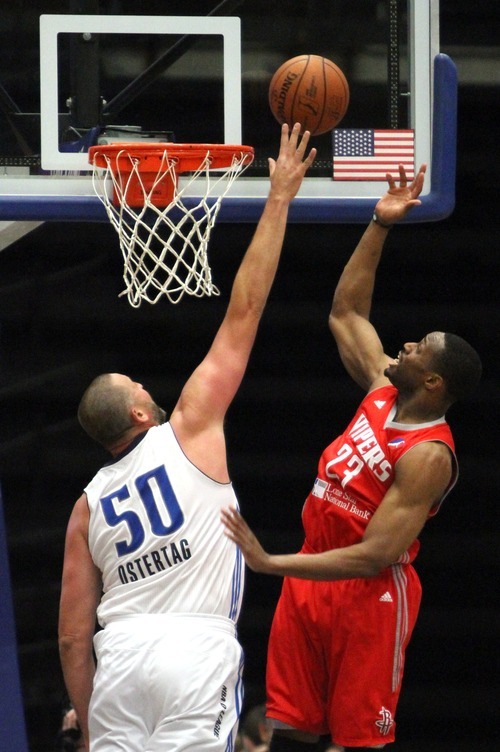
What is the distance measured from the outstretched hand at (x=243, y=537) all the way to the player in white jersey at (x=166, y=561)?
0.21m

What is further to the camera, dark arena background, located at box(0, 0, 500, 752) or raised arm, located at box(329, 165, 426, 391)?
dark arena background, located at box(0, 0, 500, 752)

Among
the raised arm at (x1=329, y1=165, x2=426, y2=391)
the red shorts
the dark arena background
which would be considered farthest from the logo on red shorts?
the dark arena background

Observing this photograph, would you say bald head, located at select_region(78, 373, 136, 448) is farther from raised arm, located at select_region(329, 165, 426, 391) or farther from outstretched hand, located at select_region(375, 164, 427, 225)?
outstretched hand, located at select_region(375, 164, 427, 225)

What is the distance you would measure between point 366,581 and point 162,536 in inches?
36.5

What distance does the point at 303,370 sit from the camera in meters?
8.12

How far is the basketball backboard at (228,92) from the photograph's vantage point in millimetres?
5387

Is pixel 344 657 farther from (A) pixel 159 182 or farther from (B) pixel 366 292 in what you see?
(A) pixel 159 182

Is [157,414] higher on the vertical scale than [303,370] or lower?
higher

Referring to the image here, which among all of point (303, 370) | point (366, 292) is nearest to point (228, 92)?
point (366, 292)

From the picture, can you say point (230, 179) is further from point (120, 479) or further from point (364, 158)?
point (120, 479)

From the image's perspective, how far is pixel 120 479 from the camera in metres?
4.52

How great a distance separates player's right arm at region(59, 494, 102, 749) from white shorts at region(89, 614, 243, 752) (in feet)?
0.80

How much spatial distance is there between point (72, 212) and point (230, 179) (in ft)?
2.07

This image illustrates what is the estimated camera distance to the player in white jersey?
4316 mm
